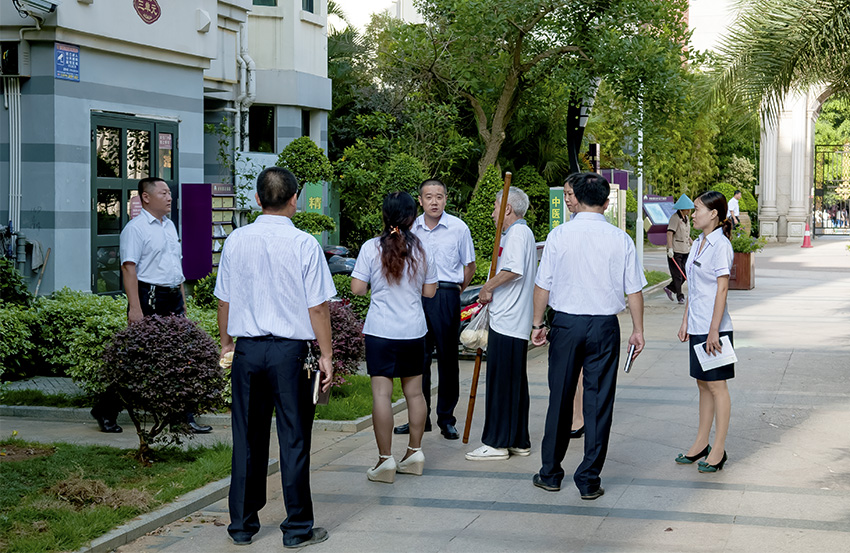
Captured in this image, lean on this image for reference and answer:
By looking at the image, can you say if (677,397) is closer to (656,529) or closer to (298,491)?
(656,529)

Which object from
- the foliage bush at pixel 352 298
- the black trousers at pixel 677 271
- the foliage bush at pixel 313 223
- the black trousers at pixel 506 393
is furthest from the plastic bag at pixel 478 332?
the black trousers at pixel 677 271

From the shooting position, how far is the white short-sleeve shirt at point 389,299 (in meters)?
6.79

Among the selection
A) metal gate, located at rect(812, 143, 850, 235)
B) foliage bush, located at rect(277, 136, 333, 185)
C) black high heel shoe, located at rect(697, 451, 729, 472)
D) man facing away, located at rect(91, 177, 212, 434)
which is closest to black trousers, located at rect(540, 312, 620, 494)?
black high heel shoe, located at rect(697, 451, 729, 472)

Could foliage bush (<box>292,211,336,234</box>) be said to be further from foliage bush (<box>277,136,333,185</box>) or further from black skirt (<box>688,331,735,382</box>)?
black skirt (<box>688,331,735,382</box>)

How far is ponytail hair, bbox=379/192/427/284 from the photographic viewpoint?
675 centimetres

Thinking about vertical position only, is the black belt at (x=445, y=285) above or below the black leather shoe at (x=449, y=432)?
above

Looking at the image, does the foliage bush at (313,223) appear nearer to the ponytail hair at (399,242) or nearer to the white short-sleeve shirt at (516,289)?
the white short-sleeve shirt at (516,289)

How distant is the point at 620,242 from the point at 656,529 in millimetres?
1753

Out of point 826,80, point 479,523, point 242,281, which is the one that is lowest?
point 479,523

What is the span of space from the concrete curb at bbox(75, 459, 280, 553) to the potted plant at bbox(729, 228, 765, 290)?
1659 cm

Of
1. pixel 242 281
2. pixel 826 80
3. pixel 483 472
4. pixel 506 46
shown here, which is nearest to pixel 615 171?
pixel 506 46

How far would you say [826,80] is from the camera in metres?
12.3

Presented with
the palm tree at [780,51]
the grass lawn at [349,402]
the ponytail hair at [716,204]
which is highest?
the palm tree at [780,51]

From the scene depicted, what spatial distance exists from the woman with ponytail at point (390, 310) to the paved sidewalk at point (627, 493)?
437 millimetres
